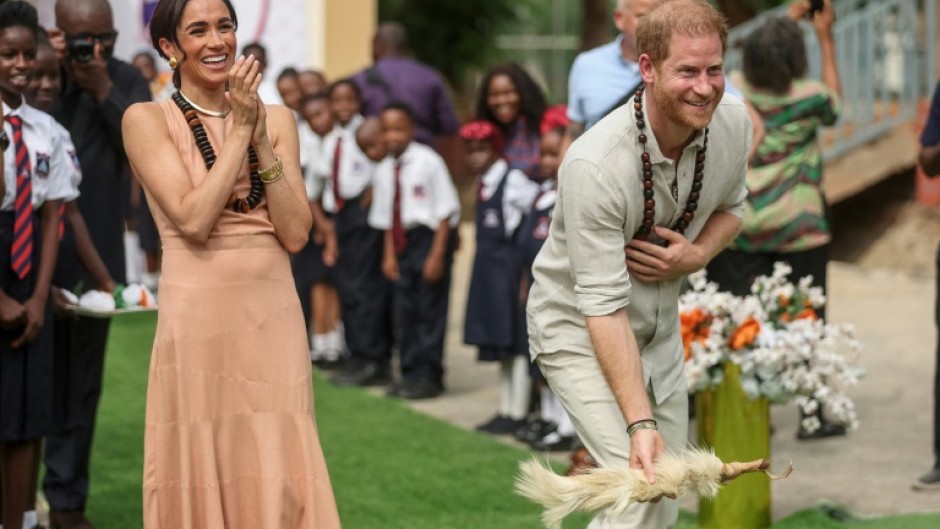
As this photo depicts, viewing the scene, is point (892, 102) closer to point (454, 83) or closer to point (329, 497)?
point (329, 497)

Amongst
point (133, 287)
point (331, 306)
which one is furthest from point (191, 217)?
point (331, 306)

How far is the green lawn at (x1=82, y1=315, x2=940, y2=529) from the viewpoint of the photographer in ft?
22.9

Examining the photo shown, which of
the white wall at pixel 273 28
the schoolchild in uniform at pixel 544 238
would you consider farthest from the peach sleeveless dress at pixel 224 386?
the white wall at pixel 273 28

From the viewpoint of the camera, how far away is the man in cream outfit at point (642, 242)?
4375 mm

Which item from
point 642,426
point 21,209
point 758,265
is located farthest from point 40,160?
point 758,265

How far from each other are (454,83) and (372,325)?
773 inches

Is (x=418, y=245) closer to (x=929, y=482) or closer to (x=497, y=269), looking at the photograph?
(x=497, y=269)

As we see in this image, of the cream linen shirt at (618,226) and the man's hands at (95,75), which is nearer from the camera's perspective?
the cream linen shirt at (618,226)

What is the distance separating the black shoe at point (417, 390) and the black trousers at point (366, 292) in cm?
53

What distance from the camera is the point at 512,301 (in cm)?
930

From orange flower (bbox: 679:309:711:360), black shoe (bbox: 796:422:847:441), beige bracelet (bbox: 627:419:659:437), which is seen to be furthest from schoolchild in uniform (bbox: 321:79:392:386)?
beige bracelet (bbox: 627:419:659:437)

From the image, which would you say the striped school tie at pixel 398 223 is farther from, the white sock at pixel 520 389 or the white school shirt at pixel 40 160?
the white school shirt at pixel 40 160

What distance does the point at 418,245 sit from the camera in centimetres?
1027

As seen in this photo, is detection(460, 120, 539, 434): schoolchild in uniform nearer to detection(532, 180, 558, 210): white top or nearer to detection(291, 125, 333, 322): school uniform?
detection(532, 180, 558, 210): white top
